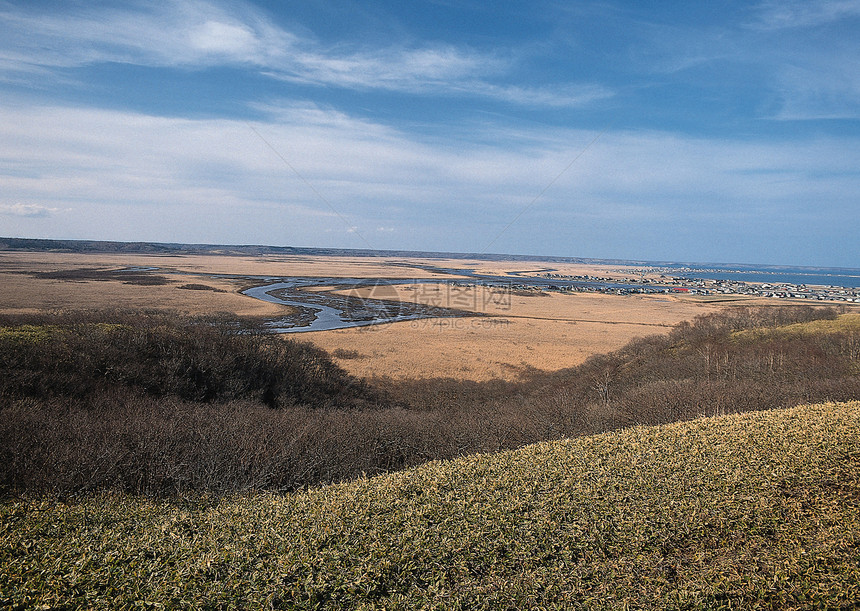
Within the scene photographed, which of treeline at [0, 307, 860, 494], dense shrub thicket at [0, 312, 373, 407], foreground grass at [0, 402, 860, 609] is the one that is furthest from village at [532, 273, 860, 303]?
foreground grass at [0, 402, 860, 609]

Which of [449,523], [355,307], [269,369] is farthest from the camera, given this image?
[355,307]

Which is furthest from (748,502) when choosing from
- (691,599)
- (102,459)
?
(102,459)

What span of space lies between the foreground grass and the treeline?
10.4ft

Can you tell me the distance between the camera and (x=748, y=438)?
23.4 ft

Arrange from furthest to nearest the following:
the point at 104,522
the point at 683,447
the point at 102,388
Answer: the point at 102,388 → the point at 683,447 → the point at 104,522

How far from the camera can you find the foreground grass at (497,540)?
417cm

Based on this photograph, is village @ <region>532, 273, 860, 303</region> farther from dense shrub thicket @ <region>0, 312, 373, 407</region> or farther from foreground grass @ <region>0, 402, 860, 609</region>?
foreground grass @ <region>0, 402, 860, 609</region>

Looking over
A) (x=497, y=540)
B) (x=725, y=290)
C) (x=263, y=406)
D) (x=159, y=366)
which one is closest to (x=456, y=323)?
(x=263, y=406)

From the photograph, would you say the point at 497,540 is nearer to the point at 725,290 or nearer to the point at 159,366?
the point at 159,366

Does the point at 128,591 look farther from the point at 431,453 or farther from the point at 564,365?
the point at 564,365

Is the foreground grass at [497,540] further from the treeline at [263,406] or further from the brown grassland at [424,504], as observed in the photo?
the treeline at [263,406]

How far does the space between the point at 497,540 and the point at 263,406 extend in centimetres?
1793

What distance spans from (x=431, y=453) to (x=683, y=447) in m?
6.93

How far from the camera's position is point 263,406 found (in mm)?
20734
